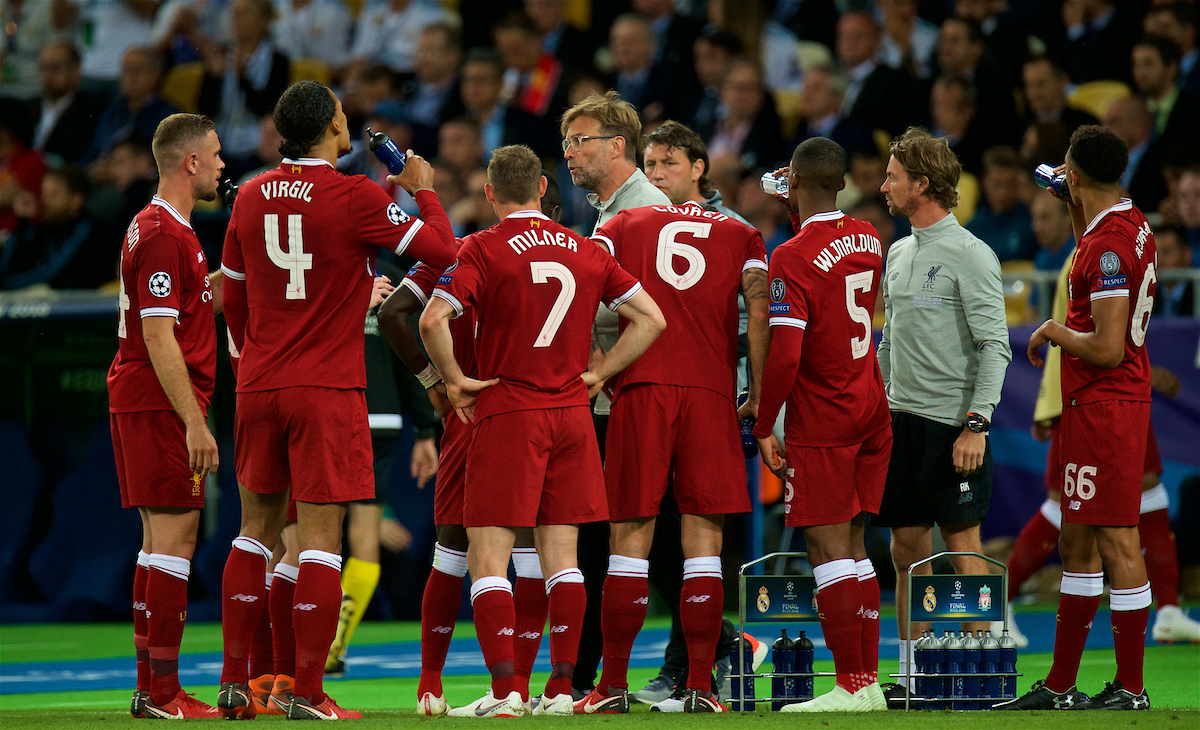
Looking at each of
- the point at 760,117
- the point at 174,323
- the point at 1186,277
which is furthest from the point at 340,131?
the point at 760,117

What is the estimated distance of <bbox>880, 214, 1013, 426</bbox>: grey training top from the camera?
6.42 metres

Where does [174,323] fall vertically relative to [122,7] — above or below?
below

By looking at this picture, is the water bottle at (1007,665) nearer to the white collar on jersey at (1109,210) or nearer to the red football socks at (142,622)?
the white collar on jersey at (1109,210)

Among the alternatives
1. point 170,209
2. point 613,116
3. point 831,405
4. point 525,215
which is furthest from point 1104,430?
point 170,209

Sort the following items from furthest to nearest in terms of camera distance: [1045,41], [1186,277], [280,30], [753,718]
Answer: [280,30]
[1045,41]
[1186,277]
[753,718]

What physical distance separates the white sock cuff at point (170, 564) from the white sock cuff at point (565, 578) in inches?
60.3

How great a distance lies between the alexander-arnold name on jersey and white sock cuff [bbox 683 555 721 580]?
136 centimetres

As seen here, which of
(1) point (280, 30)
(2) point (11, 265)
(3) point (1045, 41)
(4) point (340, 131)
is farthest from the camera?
(1) point (280, 30)

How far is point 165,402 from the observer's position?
5969 millimetres

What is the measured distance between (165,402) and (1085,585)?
4110 millimetres

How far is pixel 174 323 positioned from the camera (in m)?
5.91

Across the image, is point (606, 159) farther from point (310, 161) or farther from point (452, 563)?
point (452, 563)

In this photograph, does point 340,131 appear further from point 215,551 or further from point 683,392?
point 215,551

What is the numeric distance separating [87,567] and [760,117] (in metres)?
7.72
